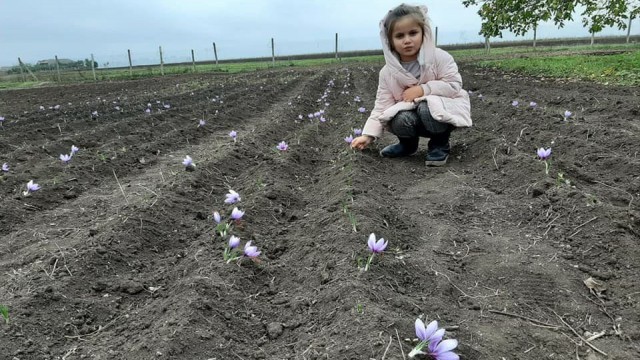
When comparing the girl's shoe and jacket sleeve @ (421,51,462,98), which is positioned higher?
jacket sleeve @ (421,51,462,98)

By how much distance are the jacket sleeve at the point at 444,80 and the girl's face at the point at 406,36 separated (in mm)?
278

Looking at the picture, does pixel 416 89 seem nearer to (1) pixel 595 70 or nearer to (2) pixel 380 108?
(2) pixel 380 108

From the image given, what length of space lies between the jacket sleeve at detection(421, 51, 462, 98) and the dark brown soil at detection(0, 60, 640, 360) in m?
0.74

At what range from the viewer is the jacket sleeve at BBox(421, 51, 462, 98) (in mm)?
4602

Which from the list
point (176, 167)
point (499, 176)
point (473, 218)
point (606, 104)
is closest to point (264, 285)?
point (473, 218)

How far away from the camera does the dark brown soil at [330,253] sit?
6.64ft

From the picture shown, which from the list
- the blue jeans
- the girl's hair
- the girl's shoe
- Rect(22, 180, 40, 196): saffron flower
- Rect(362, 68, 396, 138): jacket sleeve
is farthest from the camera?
the girl's shoe

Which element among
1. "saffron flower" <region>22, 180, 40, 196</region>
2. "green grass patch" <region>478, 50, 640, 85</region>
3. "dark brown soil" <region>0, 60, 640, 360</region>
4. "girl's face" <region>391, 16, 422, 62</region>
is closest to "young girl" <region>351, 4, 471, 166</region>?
"girl's face" <region>391, 16, 422, 62</region>

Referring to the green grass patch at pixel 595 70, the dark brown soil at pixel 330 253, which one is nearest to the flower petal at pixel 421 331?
the dark brown soil at pixel 330 253

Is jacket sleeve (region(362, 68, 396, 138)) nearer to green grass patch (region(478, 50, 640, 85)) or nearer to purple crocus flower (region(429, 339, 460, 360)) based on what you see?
purple crocus flower (region(429, 339, 460, 360))

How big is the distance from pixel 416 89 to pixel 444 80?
0.30 metres

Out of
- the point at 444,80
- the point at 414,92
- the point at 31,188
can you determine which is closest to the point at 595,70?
the point at 444,80

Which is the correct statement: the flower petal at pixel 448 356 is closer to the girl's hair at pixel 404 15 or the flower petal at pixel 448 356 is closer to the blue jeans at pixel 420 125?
the blue jeans at pixel 420 125

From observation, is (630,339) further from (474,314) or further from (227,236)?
(227,236)
